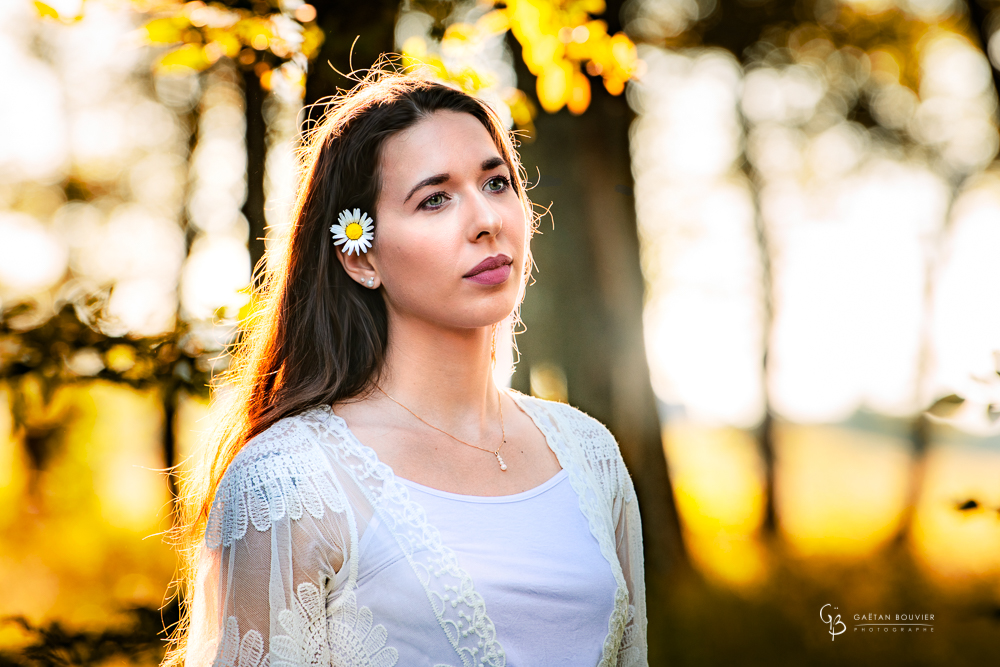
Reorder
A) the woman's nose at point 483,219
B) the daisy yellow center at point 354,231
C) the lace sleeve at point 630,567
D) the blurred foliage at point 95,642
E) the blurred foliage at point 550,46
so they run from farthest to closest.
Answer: the blurred foliage at point 550,46 < the blurred foliage at point 95,642 < the lace sleeve at point 630,567 < the daisy yellow center at point 354,231 < the woman's nose at point 483,219

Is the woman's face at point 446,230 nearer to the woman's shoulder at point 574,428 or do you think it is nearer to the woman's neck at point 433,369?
the woman's neck at point 433,369

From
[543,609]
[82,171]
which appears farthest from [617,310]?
[82,171]

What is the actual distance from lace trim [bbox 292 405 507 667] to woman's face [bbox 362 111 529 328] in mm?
447

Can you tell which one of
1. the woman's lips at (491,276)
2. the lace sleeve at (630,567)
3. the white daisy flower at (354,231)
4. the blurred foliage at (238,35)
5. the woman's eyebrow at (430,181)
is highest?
the blurred foliage at (238,35)

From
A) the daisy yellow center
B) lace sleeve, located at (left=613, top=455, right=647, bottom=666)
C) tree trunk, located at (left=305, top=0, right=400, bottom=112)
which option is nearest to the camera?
the daisy yellow center

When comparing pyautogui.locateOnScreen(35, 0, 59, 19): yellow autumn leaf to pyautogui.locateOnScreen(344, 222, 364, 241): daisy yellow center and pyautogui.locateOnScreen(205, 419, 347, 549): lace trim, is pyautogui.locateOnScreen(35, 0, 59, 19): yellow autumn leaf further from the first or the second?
pyautogui.locateOnScreen(205, 419, 347, 549): lace trim

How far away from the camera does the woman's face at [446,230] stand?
1.79m

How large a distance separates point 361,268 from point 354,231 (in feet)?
0.35

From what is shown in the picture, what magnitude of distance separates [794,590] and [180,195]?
735 cm

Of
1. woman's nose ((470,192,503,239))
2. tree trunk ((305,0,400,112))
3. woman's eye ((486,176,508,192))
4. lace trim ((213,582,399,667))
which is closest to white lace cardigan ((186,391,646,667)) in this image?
lace trim ((213,582,399,667))

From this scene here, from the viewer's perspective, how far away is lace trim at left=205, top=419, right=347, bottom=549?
157 centimetres

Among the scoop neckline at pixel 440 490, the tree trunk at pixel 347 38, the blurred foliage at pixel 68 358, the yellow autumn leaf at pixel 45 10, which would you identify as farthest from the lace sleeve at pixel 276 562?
the yellow autumn leaf at pixel 45 10

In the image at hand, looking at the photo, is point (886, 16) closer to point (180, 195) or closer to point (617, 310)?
point (617, 310)

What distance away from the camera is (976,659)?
4.70 meters
